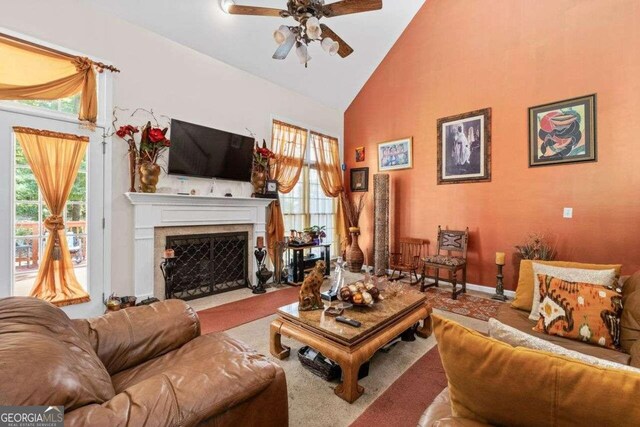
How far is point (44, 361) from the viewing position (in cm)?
85

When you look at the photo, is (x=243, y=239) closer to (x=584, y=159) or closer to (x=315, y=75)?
(x=315, y=75)

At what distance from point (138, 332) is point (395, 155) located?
470 centimetres

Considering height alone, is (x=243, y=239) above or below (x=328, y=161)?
below

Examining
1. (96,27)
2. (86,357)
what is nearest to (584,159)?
(86,357)

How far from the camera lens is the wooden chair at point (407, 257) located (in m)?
4.66

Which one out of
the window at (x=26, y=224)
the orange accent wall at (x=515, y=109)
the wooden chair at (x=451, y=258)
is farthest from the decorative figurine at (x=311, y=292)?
the orange accent wall at (x=515, y=109)

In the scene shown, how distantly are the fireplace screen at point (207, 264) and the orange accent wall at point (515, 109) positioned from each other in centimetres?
282

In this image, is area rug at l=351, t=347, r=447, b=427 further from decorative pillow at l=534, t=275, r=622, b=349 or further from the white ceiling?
the white ceiling

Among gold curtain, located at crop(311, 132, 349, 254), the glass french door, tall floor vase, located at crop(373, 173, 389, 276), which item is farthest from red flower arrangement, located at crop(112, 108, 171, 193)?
tall floor vase, located at crop(373, 173, 389, 276)

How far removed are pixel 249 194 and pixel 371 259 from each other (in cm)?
272

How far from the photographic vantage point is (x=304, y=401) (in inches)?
72.4

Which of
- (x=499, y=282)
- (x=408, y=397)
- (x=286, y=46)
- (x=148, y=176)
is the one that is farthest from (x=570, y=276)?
(x=148, y=176)

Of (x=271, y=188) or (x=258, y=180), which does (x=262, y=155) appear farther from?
(x=271, y=188)

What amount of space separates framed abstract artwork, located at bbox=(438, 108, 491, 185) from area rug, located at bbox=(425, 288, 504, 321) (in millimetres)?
1741
